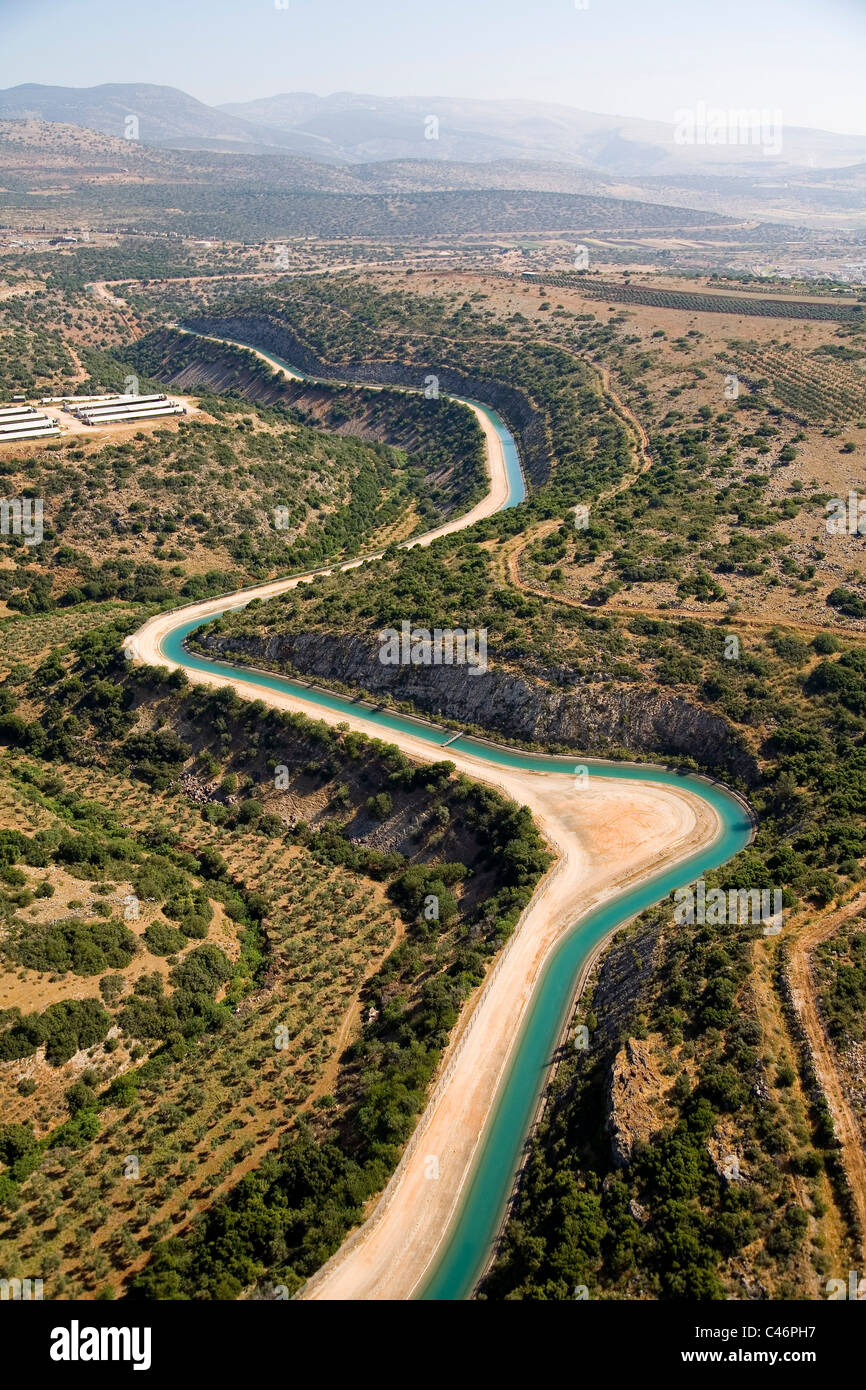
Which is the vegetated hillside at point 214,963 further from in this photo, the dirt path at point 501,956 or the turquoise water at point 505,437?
the turquoise water at point 505,437

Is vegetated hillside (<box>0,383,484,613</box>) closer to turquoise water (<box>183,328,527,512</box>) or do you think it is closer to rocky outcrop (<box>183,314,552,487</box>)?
turquoise water (<box>183,328,527,512</box>)

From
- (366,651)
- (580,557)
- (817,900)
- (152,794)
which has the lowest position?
(152,794)

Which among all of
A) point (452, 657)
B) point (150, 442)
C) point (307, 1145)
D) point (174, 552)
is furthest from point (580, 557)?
point (150, 442)

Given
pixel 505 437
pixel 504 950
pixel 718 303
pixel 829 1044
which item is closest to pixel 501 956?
pixel 504 950

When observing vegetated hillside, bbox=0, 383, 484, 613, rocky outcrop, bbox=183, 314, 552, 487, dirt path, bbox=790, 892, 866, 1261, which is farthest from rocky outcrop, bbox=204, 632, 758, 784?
rocky outcrop, bbox=183, 314, 552, 487

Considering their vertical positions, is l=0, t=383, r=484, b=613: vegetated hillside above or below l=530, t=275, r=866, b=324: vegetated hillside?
below

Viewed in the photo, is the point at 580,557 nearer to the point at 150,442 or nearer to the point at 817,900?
the point at 817,900
